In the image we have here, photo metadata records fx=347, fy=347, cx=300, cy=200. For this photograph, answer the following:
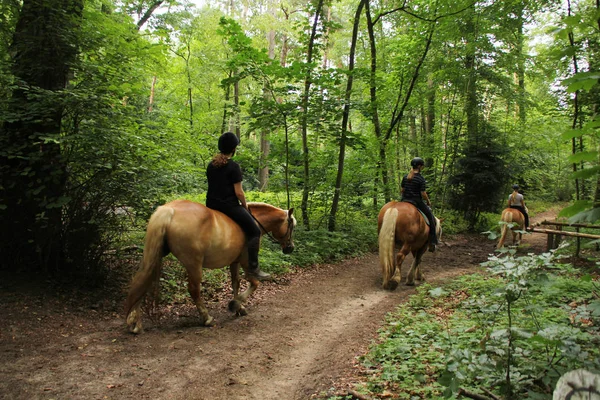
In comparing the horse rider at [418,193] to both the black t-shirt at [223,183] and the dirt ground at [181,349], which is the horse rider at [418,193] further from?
the black t-shirt at [223,183]

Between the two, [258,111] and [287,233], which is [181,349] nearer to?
[287,233]

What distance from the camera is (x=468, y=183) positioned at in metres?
16.1

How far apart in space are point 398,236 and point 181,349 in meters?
5.19

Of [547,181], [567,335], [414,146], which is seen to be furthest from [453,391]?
[547,181]

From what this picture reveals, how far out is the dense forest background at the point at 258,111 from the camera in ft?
17.0

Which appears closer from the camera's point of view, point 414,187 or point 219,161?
point 219,161

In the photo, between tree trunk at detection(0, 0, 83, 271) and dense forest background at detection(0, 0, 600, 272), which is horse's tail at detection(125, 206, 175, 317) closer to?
dense forest background at detection(0, 0, 600, 272)

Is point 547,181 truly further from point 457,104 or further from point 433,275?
point 433,275

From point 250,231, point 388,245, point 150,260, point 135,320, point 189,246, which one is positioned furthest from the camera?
point 388,245

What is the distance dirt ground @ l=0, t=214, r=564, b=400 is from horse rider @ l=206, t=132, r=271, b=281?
1.47 meters

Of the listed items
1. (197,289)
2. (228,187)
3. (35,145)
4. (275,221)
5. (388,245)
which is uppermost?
(35,145)

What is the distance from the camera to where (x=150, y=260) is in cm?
460

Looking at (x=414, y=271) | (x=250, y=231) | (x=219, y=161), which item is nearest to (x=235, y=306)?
(x=250, y=231)

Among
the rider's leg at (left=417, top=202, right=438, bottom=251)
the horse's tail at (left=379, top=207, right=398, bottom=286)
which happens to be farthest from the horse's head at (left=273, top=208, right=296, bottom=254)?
the rider's leg at (left=417, top=202, right=438, bottom=251)
